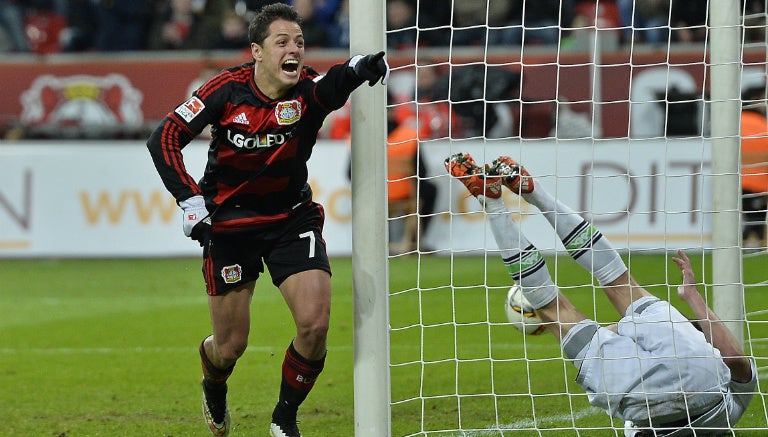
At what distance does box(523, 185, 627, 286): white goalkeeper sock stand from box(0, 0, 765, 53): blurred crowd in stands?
9476 millimetres

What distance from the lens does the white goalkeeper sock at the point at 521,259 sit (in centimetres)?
543

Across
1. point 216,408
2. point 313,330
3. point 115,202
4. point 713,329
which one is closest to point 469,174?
point 313,330

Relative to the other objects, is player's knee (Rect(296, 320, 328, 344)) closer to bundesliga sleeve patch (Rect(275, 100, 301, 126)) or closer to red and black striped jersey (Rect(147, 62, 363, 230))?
red and black striped jersey (Rect(147, 62, 363, 230))

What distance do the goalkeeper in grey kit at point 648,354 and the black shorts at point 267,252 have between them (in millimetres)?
746

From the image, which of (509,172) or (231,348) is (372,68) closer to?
(509,172)

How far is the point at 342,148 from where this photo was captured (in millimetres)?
13641

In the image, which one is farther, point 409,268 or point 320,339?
point 409,268

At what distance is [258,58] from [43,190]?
30.3ft

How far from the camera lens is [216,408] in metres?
5.63

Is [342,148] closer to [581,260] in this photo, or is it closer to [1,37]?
[1,37]

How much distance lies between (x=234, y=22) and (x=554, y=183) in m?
6.07

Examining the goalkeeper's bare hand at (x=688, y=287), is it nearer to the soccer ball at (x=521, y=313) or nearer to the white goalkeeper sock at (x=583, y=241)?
the white goalkeeper sock at (x=583, y=241)

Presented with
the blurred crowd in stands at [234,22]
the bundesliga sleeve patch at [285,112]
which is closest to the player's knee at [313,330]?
the bundesliga sleeve patch at [285,112]

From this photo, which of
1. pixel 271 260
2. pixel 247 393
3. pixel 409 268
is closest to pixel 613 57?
pixel 409 268
